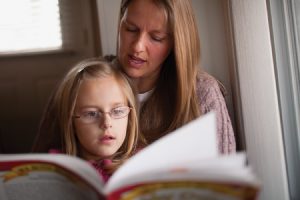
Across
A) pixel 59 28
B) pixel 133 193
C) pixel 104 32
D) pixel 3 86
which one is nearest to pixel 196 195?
pixel 133 193

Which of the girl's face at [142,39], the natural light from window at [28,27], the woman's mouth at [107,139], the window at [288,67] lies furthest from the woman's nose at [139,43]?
the natural light from window at [28,27]

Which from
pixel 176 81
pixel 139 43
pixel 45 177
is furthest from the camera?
pixel 176 81

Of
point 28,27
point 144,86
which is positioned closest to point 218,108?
point 144,86

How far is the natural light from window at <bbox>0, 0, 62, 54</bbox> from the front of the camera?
1617mm

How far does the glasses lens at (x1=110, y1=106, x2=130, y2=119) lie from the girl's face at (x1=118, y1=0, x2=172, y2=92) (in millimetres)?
164

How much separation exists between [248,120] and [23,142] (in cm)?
98

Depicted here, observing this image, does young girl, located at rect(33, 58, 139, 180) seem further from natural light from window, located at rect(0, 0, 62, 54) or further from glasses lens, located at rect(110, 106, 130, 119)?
natural light from window, located at rect(0, 0, 62, 54)

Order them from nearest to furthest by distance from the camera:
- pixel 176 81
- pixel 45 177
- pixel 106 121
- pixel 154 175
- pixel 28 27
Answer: pixel 154 175 < pixel 45 177 < pixel 106 121 < pixel 176 81 < pixel 28 27

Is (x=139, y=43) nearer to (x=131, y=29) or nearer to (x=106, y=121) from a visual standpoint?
(x=131, y=29)

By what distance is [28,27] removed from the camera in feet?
5.45

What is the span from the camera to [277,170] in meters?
1.21

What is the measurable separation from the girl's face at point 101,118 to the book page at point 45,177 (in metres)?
0.23

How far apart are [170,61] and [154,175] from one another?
26.4 inches

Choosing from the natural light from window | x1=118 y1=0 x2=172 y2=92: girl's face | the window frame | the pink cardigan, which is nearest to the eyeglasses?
x1=118 y1=0 x2=172 y2=92: girl's face
